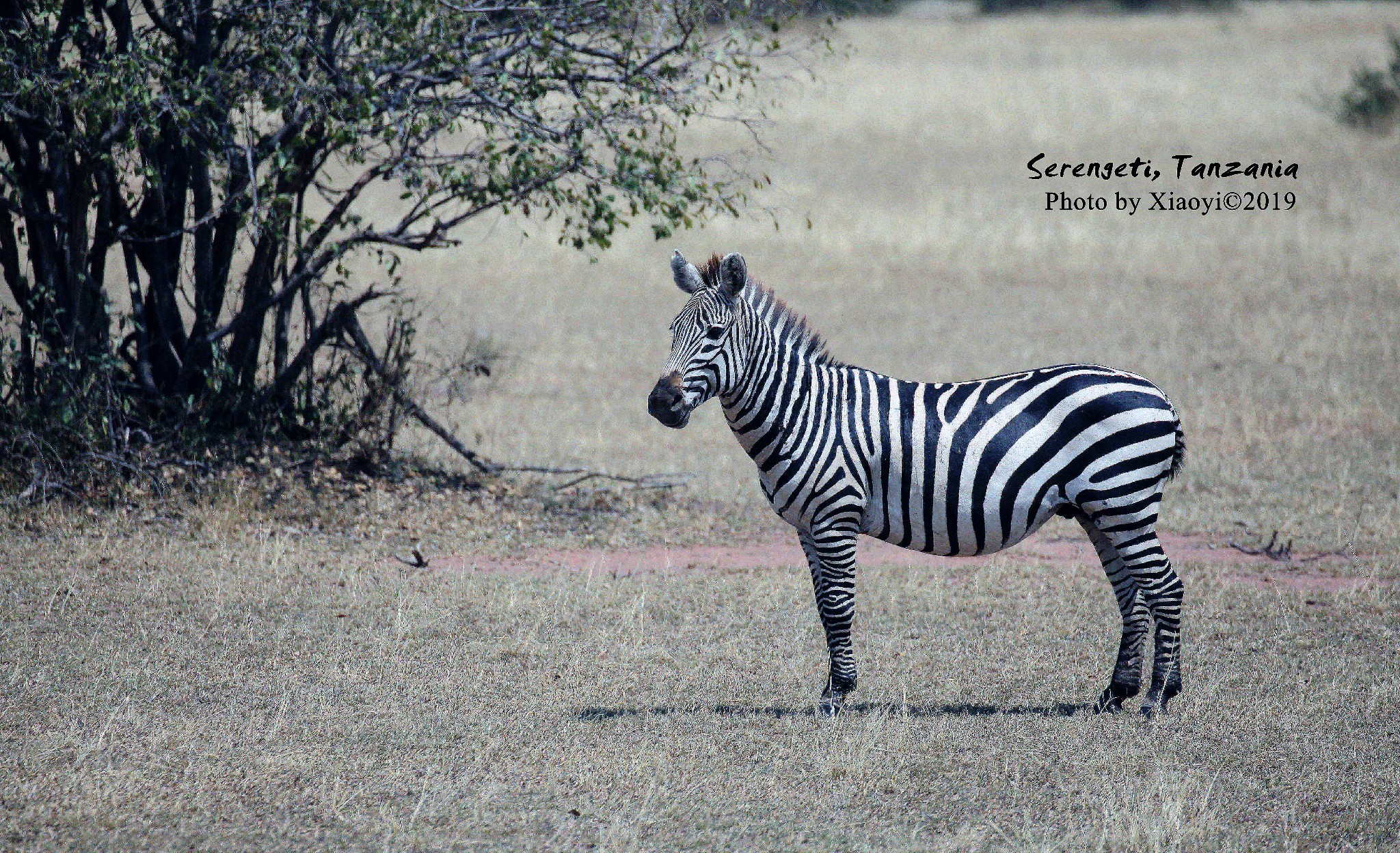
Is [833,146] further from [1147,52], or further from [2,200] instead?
[2,200]

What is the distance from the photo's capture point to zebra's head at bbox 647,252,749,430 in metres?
7.20

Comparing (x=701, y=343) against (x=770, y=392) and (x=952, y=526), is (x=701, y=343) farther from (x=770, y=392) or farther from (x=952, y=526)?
(x=952, y=526)

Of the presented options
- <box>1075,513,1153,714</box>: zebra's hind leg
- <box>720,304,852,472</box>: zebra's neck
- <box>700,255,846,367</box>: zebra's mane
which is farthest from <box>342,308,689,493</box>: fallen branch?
<box>1075,513,1153,714</box>: zebra's hind leg

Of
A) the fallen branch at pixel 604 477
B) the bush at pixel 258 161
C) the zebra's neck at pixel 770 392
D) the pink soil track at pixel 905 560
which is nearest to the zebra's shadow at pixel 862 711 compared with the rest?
the zebra's neck at pixel 770 392

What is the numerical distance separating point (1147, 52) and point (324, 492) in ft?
133

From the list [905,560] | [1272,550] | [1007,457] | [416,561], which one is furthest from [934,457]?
[1272,550]

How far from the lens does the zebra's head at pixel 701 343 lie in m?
7.20

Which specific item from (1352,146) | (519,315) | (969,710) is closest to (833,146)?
(1352,146)

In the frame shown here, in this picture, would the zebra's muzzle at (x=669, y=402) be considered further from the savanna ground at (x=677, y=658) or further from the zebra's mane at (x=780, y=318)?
the savanna ground at (x=677, y=658)

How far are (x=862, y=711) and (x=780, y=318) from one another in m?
2.21

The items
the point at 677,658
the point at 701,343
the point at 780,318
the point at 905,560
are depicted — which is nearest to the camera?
the point at 701,343

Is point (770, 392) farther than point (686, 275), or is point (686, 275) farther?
point (770, 392)

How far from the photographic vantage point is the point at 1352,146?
30.6m

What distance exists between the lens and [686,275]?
24.2 ft
